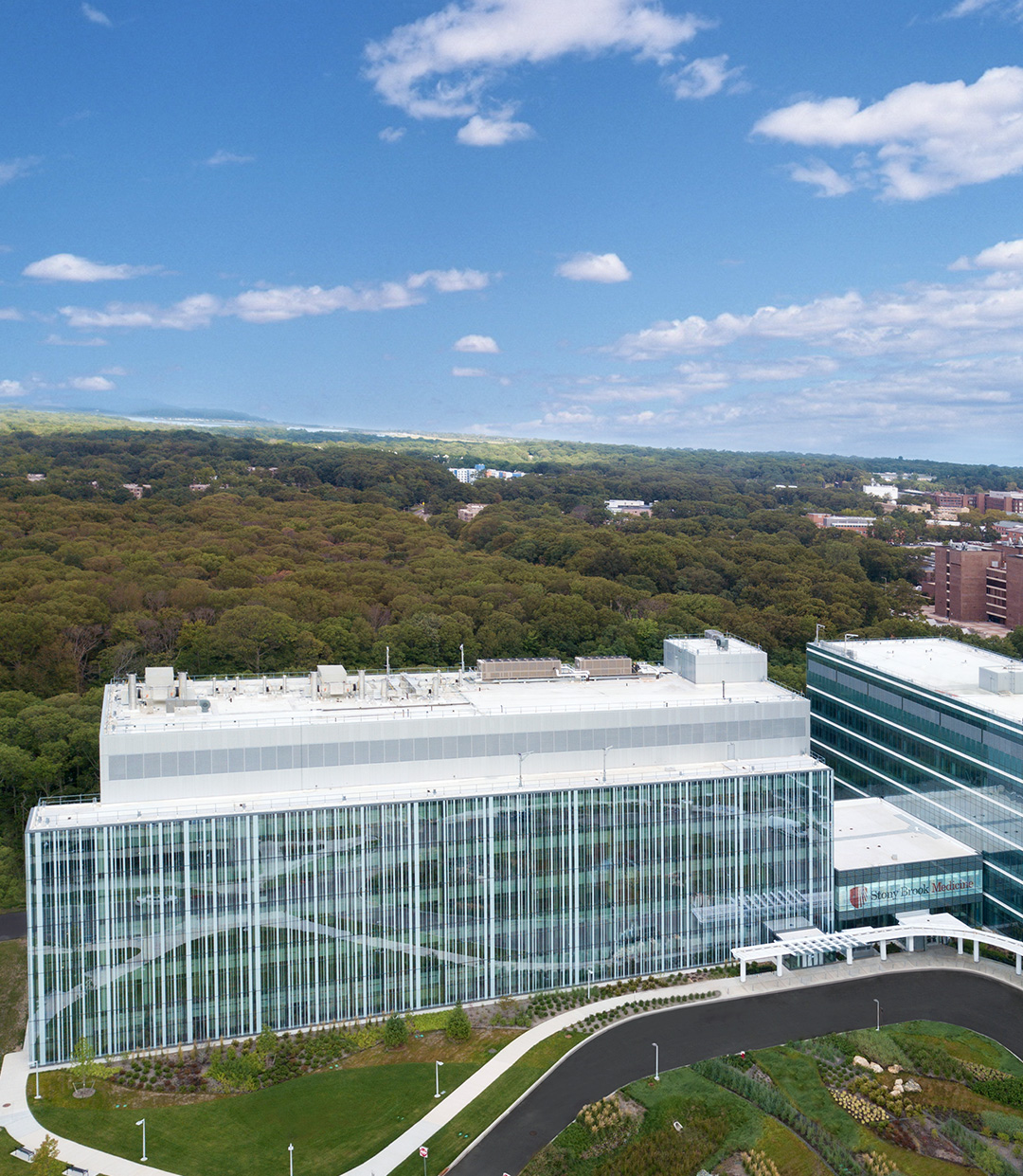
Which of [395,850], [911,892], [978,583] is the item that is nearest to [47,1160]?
[395,850]

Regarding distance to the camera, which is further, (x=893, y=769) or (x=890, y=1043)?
(x=893, y=769)

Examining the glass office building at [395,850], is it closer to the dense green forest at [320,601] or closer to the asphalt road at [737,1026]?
the asphalt road at [737,1026]

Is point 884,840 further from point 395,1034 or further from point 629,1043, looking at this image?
point 395,1034

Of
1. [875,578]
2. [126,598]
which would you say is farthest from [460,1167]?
[875,578]

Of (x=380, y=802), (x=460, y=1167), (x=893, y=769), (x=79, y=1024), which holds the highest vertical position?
(x=380, y=802)

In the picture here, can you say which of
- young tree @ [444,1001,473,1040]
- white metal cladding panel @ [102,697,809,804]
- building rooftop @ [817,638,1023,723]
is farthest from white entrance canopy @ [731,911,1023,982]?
young tree @ [444,1001,473,1040]

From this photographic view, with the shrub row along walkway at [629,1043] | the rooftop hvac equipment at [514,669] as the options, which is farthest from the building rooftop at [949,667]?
the rooftop hvac equipment at [514,669]

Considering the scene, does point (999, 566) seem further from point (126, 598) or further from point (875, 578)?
point (126, 598)

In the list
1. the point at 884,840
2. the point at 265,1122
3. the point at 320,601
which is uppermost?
the point at 320,601
